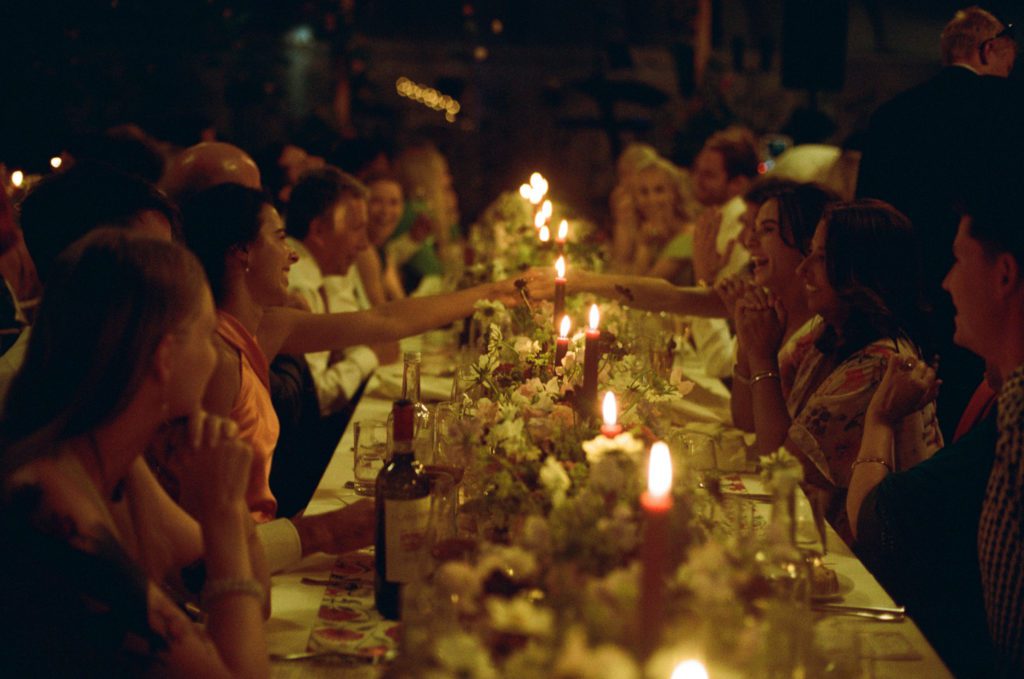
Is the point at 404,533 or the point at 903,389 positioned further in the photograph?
the point at 903,389

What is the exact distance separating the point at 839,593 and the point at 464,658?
1.01 meters

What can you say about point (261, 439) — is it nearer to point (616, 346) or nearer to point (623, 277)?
point (616, 346)

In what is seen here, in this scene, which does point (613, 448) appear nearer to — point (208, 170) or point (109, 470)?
point (109, 470)

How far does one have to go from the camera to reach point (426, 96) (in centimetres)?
1420

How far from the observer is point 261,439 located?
2.36 meters

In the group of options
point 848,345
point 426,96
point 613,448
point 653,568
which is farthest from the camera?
point 426,96

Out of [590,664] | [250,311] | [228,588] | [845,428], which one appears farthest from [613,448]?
[250,311]

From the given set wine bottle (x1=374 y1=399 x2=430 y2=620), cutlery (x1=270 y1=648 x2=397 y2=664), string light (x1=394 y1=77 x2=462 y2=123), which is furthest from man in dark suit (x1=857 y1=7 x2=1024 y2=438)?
string light (x1=394 y1=77 x2=462 y2=123)

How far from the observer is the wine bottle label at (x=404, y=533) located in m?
1.57

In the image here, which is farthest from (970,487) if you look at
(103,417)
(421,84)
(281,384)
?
(421,84)

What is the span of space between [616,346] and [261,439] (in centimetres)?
85

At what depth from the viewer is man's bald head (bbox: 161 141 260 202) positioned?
3449 mm

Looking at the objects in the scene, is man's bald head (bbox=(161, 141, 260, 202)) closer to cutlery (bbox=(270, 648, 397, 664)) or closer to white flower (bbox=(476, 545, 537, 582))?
cutlery (bbox=(270, 648, 397, 664))

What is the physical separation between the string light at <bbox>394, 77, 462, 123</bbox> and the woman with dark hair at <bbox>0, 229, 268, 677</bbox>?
41.7ft
